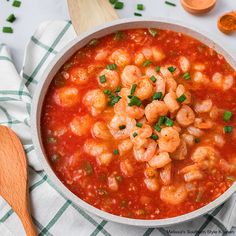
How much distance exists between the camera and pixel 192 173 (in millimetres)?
3084

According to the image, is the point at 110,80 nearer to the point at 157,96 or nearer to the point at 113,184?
the point at 157,96

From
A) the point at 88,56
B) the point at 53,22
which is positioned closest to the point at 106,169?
the point at 88,56

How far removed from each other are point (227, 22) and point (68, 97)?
1339 mm

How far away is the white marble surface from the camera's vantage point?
399 cm

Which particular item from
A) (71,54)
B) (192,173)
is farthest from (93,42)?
(192,173)

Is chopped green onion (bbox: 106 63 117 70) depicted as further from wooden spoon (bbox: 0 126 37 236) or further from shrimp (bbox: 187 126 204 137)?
wooden spoon (bbox: 0 126 37 236)

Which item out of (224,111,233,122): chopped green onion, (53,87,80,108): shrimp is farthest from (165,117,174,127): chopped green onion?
(53,87,80,108): shrimp

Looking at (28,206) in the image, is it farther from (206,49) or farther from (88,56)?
(206,49)

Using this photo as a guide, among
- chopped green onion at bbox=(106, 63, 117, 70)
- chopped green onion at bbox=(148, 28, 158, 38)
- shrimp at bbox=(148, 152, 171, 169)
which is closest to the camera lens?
shrimp at bbox=(148, 152, 171, 169)

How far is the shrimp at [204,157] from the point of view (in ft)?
10.2

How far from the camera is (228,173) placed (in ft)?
10.3

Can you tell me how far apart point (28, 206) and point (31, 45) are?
3.66ft

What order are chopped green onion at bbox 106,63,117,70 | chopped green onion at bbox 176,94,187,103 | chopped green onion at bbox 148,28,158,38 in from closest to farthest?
chopped green onion at bbox 176,94,187,103
chopped green onion at bbox 106,63,117,70
chopped green onion at bbox 148,28,158,38

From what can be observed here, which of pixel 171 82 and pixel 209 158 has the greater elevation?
pixel 171 82
